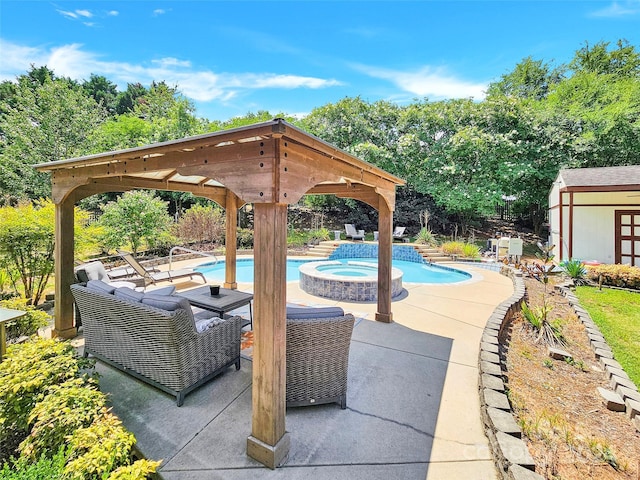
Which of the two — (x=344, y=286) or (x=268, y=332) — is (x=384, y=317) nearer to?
(x=344, y=286)

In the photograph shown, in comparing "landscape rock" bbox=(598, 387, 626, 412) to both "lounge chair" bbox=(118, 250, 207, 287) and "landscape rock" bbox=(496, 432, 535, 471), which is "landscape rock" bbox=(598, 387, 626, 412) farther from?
"lounge chair" bbox=(118, 250, 207, 287)

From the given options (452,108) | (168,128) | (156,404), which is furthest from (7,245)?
(452,108)

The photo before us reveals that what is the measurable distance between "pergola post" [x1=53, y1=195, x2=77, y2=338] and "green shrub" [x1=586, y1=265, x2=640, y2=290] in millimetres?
12448

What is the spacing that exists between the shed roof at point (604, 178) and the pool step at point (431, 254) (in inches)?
205

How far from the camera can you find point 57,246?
4574 mm

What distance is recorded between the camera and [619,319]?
6.08m

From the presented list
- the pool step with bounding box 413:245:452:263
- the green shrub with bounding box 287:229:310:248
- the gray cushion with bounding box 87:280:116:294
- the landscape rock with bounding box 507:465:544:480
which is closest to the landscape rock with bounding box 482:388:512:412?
the landscape rock with bounding box 507:465:544:480

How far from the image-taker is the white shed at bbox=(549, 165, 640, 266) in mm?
11133

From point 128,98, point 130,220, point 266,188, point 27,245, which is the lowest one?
point 27,245

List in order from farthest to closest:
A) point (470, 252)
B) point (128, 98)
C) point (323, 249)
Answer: point (128, 98) < point (323, 249) < point (470, 252)

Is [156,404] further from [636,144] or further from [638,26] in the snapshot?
[638,26]

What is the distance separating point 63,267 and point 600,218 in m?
16.6

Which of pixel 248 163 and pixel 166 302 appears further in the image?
pixel 166 302

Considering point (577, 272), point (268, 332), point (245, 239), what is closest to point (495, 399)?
point (268, 332)
